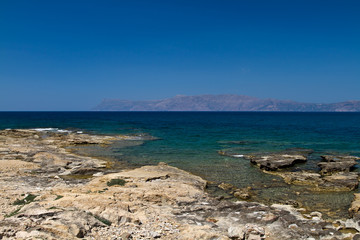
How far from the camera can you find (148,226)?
1207cm

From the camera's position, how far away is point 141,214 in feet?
43.7

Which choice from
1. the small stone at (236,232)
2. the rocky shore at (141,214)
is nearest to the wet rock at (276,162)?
the rocky shore at (141,214)

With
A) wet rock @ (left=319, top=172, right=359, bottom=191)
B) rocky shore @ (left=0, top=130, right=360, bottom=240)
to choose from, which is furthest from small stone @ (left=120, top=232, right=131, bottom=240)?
wet rock @ (left=319, top=172, right=359, bottom=191)

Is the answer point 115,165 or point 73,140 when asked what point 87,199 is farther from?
point 73,140

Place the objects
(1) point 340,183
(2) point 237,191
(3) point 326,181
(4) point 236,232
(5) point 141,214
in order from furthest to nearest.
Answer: (3) point 326,181 < (1) point 340,183 < (2) point 237,191 < (5) point 141,214 < (4) point 236,232

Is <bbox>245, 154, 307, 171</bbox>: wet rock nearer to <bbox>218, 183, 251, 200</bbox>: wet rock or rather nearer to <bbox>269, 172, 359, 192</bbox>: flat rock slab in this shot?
<bbox>269, 172, 359, 192</bbox>: flat rock slab

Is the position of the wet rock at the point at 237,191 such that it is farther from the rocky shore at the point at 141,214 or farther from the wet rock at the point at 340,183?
the wet rock at the point at 340,183

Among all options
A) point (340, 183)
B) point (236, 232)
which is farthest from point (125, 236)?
point (340, 183)

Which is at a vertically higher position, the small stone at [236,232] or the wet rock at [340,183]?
the small stone at [236,232]

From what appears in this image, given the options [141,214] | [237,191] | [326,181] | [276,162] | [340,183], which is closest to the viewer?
[141,214]

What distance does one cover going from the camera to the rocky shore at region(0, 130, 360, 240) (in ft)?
35.9

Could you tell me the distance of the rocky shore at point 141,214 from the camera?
10.9 metres

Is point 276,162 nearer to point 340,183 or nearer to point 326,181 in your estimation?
point 326,181

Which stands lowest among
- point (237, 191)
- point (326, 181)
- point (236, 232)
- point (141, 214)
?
point (237, 191)
